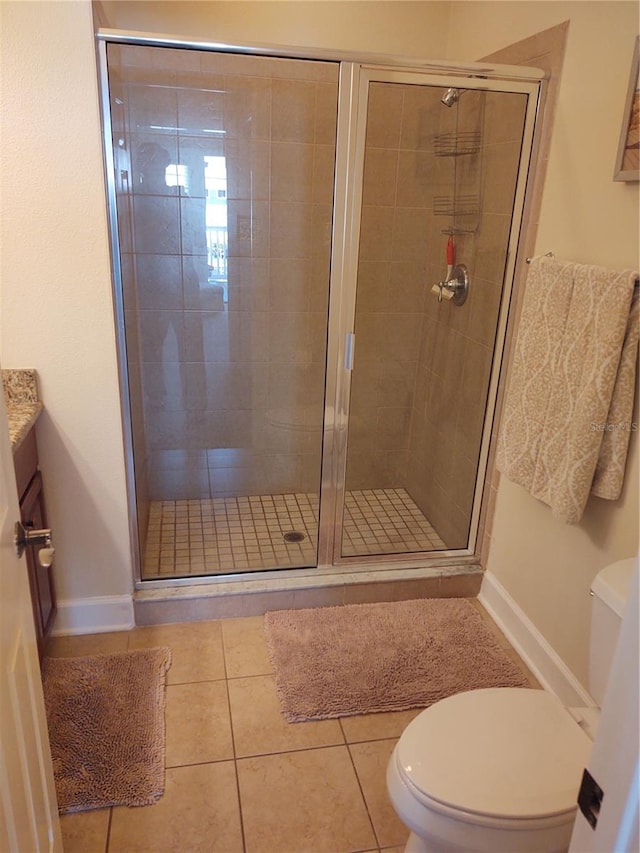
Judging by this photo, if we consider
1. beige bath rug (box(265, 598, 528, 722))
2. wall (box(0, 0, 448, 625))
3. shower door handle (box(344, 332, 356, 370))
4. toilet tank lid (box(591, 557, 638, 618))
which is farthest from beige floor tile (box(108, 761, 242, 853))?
shower door handle (box(344, 332, 356, 370))

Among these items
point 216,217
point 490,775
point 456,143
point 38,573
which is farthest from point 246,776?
point 456,143

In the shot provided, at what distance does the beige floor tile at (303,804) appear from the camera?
61.5 inches

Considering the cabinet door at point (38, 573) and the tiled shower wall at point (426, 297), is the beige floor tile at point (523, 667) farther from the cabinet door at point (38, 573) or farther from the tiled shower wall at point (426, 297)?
the cabinet door at point (38, 573)

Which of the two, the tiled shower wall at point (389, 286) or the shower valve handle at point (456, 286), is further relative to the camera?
the shower valve handle at point (456, 286)

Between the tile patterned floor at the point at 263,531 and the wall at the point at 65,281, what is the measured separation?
0.37m

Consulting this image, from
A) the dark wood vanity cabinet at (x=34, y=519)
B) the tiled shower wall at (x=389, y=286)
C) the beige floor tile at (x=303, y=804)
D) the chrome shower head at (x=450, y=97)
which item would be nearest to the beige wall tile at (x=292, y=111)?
the tiled shower wall at (x=389, y=286)

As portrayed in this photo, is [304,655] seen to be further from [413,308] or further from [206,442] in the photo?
[413,308]

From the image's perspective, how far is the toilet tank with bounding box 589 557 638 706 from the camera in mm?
1353

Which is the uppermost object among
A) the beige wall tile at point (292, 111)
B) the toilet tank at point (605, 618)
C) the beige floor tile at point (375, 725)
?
the beige wall tile at point (292, 111)

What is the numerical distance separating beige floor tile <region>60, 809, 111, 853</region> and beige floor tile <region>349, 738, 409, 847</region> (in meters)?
0.69

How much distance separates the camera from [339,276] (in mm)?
2238

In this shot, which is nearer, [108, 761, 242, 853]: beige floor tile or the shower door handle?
[108, 761, 242, 853]: beige floor tile

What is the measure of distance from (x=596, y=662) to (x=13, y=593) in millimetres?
1267

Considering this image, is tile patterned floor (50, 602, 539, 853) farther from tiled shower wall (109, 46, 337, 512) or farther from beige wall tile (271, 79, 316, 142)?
beige wall tile (271, 79, 316, 142)
